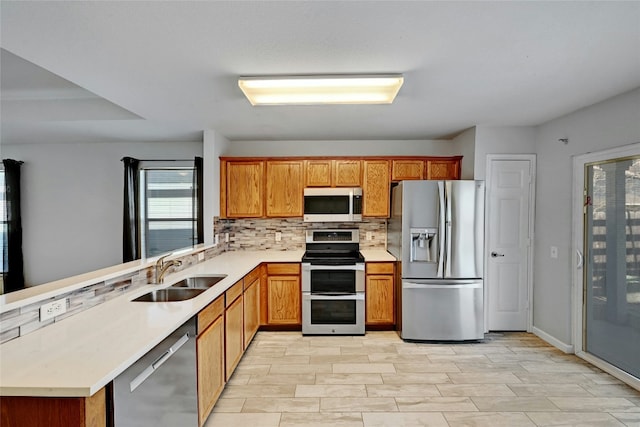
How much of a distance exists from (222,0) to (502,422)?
10.2ft

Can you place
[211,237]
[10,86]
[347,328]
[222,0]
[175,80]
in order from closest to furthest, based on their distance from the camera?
[222,0], [175,80], [10,86], [347,328], [211,237]

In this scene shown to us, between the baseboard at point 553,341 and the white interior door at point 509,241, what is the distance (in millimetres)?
120

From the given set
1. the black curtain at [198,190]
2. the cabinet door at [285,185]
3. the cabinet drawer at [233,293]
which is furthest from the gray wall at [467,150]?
the black curtain at [198,190]

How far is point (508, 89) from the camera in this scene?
2.60m

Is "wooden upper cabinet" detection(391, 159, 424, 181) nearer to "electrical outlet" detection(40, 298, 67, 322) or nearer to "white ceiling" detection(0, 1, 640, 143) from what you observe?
"white ceiling" detection(0, 1, 640, 143)

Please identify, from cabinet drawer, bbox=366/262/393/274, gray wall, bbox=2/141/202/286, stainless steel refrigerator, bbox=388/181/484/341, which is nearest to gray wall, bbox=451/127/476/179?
stainless steel refrigerator, bbox=388/181/484/341

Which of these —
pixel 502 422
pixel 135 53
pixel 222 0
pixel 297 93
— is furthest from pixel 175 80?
pixel 502 422

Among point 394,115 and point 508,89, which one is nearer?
point 508,89

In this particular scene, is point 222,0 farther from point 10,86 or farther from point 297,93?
point 10,86

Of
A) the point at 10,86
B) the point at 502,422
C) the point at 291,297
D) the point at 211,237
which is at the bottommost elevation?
the point at 502,422

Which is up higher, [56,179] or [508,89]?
[508,89]

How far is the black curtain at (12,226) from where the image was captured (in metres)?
4.69

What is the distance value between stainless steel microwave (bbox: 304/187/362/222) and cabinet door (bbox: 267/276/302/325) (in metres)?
0.87

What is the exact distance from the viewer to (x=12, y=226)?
15.4 ft
